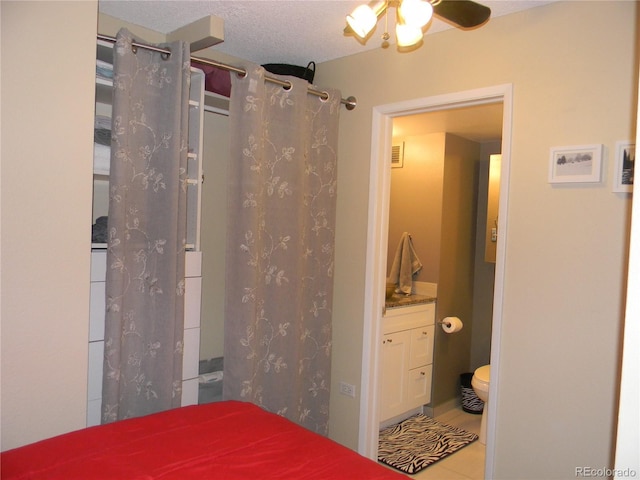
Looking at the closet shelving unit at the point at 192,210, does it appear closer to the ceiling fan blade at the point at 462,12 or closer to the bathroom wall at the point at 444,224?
the ceiling fan blade at the point at 462,12

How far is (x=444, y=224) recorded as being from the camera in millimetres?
4301

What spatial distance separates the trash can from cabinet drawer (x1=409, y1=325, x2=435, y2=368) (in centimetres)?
51

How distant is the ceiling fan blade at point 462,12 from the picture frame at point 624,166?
808 mm

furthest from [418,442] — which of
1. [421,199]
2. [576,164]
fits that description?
[576,164]

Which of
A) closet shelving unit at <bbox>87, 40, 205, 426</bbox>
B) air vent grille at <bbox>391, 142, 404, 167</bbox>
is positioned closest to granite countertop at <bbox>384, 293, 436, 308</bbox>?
air vent grille at <bbox>391, 142, 404, 167</bbox>

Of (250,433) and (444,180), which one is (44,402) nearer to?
(250,433)

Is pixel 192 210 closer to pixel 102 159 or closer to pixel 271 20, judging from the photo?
pixel 102 159

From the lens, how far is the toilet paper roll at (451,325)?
4137 millimetres

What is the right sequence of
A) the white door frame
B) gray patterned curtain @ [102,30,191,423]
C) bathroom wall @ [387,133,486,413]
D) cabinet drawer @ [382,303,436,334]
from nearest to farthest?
1. gray patterned curtain @ [102,30,191,423]
2. the white door frame
3. cabinet drawer @ [382,303,436,334]
4. bathroom wall @ [387,133,486,413]

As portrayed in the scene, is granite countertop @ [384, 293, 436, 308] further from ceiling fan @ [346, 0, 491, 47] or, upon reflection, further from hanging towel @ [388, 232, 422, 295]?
ceiling fan @ [346, 0, 491, 47]

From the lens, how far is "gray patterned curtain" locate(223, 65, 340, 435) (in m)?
2.56

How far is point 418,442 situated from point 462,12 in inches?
119

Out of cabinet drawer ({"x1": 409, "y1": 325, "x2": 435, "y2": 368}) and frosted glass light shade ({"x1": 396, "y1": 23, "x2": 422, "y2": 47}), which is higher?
frosted glass light shade ({"x1": 396, "y1": 23, "x2": 422, "y2": 47})

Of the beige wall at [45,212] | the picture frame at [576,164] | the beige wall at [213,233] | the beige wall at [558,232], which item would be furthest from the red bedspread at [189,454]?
the picture frame at [576,164]
